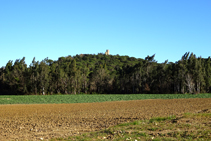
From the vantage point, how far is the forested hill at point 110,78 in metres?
75.8

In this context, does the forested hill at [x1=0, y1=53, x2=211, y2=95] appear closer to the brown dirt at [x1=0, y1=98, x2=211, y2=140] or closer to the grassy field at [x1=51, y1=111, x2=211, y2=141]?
the brown dirt at [x1=0, y1=98, x2=211, y2=140]

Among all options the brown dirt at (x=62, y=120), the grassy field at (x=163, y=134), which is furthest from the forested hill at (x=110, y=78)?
the grassy field at (x=163, y=134)

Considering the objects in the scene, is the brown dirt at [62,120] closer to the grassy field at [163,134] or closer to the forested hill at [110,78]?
the grassy field at [163,134]

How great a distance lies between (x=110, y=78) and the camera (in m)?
96.5

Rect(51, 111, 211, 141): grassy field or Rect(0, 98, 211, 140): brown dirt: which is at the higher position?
Rect(51, 111, 211, 141): grassy field

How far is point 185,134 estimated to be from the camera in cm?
1013

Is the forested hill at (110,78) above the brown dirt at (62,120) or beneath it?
above

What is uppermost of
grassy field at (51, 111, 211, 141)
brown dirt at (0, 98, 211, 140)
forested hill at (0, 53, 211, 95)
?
forested hill at (0, 53, 211, 95)

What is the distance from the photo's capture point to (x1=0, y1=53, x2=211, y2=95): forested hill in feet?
249

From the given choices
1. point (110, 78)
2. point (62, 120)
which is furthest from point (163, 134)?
point (110, 78)

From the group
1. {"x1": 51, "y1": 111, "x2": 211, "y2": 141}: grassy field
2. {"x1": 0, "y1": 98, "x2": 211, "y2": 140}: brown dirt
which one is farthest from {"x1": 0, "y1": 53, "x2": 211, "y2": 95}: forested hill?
{"x1": 51, "y1": 111, "x2": 211, "y2": 141}: grassy field

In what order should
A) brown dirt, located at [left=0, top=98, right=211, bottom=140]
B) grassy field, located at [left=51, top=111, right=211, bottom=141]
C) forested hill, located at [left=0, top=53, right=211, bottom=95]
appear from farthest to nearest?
forested hill, located at [left=0, top=53, right=211, bottom=95] → brown dirt, located at [left=0, top=98, right=211, bottom=140] → grassy field, located at [left=51, top=111, right=211, bottom=141]

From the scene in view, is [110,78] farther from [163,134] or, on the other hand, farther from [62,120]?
[163,134]

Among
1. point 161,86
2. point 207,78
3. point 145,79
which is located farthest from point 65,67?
point 207,78
